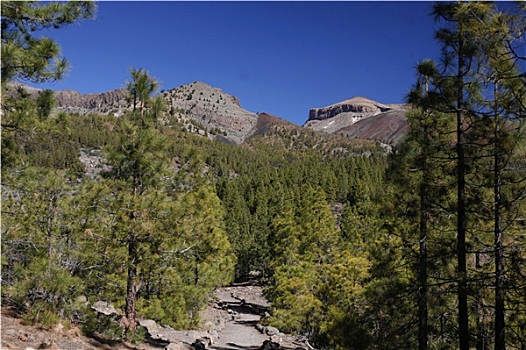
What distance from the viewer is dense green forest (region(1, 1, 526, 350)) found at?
7219 millimetres

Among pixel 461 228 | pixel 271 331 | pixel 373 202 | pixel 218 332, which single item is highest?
pixel 373 202

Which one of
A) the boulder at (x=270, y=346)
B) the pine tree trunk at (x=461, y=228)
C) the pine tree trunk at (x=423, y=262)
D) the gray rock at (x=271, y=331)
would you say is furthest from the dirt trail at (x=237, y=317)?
the pine tree trunk at (x=461, y=228)

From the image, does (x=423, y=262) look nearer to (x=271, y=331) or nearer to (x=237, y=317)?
(x=271, y=331)

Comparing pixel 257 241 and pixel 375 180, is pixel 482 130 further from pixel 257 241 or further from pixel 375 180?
pixel 375 180

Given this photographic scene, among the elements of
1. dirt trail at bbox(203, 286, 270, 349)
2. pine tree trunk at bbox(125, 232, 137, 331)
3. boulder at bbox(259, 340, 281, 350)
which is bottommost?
dirt trail at bbox(203, 286, 270, 349)

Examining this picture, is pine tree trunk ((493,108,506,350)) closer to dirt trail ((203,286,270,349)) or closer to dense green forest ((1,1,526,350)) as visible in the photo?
dense green forest ((1,1,526,350))

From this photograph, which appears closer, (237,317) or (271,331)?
(271,331)

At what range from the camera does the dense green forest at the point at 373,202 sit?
284 inches

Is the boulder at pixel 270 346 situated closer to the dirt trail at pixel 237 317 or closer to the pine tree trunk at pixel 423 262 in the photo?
the dirt trail at pixel 237 317

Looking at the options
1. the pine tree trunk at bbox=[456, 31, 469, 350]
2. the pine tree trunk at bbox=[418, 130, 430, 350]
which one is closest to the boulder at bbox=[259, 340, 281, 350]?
the pine tree trunk at bbox=[418, 130, 430, 350]

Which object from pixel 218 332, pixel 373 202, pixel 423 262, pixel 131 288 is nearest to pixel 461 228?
pixel 423 262

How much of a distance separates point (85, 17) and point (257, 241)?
42.7m

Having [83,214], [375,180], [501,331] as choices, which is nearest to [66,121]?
[83,214]

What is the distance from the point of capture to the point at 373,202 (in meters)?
13.4
